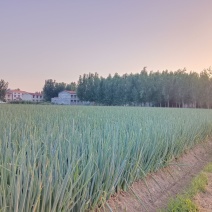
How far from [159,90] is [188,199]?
4248cm

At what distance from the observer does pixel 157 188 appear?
3344mm

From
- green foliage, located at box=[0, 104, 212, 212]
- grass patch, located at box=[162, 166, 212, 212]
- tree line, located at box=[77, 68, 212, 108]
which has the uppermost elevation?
tree line, located at box=[77, 68, 212, 108]

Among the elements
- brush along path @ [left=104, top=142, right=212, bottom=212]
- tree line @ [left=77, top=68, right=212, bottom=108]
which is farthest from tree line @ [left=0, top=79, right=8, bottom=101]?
brush along path @ [left=104, top=142, right=212, bottom=212]

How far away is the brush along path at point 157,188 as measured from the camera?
8.45 feet

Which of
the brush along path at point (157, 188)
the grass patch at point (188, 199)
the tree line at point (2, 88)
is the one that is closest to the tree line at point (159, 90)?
the tree line at point (2, 88)

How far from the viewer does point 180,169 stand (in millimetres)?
4379

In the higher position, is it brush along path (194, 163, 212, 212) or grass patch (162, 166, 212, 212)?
grass patch (162, 166, 212, 212)

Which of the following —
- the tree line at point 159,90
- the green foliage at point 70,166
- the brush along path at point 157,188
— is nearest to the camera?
the green foliage at point 70,166

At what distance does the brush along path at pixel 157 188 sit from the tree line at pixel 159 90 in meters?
37.8

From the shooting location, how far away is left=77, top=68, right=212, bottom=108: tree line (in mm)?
40344

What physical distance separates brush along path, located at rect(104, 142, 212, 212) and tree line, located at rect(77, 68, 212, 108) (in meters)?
37.8

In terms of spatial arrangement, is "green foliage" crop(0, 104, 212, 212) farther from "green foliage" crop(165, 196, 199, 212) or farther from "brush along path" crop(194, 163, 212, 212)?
"brush along path" crop(194, 163, 212, 212)

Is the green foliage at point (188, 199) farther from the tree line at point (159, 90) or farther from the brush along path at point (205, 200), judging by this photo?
the tree line at point (159, 90)

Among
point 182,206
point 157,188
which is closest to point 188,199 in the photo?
point 182,206
